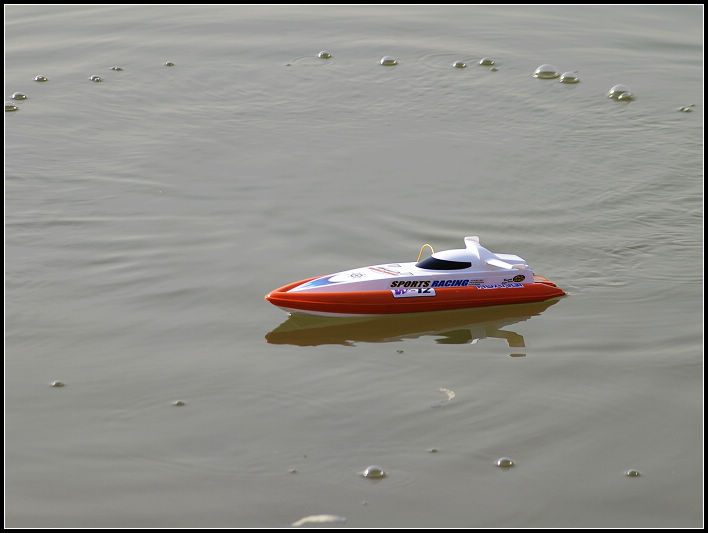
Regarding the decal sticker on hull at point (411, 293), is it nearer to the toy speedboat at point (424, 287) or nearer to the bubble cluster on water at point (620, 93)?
the toy speedboat at point (424, 287)

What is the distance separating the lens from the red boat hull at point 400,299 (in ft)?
32.1

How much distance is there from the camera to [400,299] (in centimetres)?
996

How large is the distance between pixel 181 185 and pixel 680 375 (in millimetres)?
6383

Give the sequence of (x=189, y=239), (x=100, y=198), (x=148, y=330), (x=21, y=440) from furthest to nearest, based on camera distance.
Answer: (x=100, y=198) < (x=189, y=239) < (x=148, y=330) < (x=21, y=440)

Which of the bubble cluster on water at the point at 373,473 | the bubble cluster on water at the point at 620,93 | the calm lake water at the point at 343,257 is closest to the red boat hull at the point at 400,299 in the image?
the calm lake water at the point at 343,257

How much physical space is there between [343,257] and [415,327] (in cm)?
134

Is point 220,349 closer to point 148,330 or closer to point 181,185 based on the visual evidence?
point 148,330

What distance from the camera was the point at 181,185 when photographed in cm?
1240

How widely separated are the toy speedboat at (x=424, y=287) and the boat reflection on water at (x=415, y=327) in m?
0.08

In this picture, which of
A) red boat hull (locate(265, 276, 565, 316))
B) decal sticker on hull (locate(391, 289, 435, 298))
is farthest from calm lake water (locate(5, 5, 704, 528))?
Answer: decal sticker on hull (locate(391, 289, 435, 298))

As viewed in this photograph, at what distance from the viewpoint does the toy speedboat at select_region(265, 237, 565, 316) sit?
983cm

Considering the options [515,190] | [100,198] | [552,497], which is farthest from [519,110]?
[552,497]

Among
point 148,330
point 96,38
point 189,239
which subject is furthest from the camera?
point 96,38

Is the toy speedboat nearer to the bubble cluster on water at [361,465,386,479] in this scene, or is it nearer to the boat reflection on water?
the boat reflection on water
